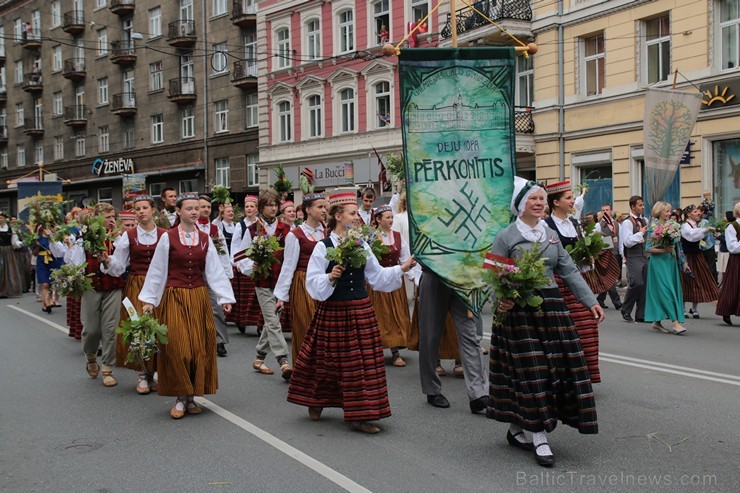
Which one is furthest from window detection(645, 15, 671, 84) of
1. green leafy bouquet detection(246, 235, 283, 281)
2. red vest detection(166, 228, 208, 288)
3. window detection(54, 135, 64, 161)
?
window detection(54, 135, 64, 161)

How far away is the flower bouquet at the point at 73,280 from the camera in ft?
29.1

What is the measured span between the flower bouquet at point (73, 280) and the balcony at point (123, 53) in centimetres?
4041

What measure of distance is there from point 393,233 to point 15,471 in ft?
16.7

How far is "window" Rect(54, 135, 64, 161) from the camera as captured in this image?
2170 inches

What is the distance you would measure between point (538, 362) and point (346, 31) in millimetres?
30046

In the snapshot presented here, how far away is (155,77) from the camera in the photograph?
4556 centimetres

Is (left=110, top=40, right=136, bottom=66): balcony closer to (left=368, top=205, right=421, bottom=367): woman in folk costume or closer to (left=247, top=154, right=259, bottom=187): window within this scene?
(left=247, top=154, right=259, bottom=187): window

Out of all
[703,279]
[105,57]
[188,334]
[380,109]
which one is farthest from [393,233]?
[105,57]

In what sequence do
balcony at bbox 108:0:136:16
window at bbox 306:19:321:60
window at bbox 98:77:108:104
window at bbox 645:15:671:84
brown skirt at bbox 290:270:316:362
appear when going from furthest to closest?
window at bbox 98:77:108:104 → balcony at bbox 108:0:136:16 → window at bbox 306:19:321:60 → window at bbox 645:15:671:84 → brown skirt at bbox 290:270:316:362

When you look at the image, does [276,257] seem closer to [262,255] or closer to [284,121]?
[262,255]

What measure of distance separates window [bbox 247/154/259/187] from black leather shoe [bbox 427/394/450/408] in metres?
32.9

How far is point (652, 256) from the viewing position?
485 inches

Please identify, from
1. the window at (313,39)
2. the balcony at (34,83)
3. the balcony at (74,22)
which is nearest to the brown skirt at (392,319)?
the window at (313,39)

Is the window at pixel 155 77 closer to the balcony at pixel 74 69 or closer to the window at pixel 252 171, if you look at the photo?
the balcony at pixel 74 69
